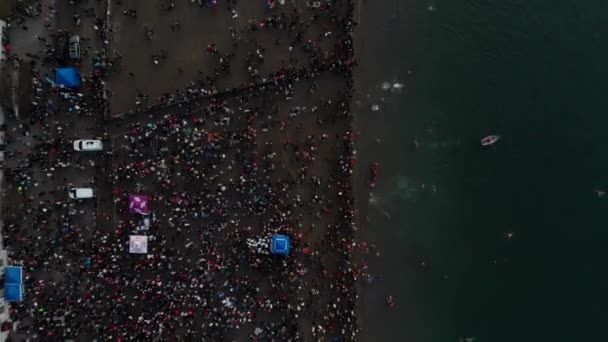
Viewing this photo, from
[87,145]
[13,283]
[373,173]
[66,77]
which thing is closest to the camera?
[13,283]

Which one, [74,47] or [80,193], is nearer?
[80,193]

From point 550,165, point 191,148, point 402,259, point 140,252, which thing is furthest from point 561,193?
point 140,252

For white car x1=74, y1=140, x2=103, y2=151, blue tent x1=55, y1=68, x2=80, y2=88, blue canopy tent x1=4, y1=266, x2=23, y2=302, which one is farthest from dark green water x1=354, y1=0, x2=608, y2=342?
blue canopy tent x1=4, y1=266, x2=23, y2=302

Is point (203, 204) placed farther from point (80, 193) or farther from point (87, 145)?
point (87, 145)

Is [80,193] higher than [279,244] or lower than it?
higher

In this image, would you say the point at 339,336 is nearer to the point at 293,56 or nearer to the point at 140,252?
the point at 140,252

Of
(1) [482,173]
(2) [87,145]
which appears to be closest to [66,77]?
(2) [87,145]

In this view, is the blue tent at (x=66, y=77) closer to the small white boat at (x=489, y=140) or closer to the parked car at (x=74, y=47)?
the parked car at (x=74, y=47)
